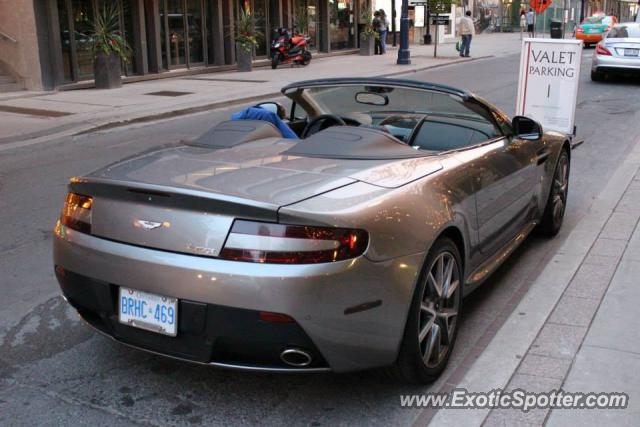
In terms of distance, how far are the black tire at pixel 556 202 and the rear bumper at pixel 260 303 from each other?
2.90 metres

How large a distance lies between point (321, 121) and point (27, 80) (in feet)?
45.2

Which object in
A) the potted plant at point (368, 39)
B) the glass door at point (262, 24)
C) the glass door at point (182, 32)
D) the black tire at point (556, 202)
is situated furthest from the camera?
the potted plant at point (368, 39)

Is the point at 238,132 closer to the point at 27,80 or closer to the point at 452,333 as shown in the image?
the point at 452,333

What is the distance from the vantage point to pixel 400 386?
11.7 ft

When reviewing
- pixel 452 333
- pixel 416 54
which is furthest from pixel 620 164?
pixel 416 54

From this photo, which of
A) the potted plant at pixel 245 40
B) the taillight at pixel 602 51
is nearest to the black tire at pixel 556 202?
the taillight at pixel 602 51

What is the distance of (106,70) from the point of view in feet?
55.6

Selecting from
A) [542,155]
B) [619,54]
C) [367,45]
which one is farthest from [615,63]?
[542,155]

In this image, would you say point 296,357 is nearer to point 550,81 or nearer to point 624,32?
point 550,81

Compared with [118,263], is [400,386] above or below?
below

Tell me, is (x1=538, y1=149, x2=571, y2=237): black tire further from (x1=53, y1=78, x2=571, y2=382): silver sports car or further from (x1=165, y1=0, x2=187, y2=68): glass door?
(x1=165, y1=0, x2=187, y2=68): glass door

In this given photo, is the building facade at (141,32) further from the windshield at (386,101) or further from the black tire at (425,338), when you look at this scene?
the black tire at (425,338)

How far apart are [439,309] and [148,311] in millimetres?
1416

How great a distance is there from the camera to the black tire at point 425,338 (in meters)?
3.30
